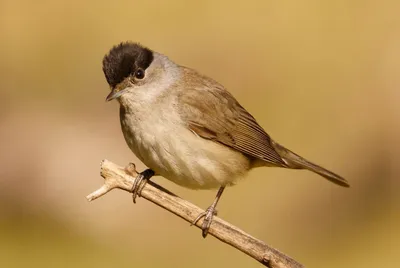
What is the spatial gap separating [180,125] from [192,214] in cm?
71

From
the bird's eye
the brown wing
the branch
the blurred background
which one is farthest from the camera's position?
the blurred background

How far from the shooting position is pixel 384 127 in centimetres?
1115

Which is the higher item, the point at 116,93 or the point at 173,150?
the point at 116,93

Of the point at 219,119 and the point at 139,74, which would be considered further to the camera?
the point at 219,119

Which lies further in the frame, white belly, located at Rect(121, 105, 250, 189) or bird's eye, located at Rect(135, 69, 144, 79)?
bird's eye, located at Rect(135, 69, 144, 79)

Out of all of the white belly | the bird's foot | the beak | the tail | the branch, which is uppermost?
the tail

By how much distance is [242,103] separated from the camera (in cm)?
1173

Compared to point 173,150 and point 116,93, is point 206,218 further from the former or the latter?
point 116,93

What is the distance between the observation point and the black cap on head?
20.6 ft

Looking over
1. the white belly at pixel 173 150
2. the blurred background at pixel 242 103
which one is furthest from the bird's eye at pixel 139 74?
the blurred background at pixel 242 103

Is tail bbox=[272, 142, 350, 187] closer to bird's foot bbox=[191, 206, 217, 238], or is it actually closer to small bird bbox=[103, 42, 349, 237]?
small bird bbox=[103, 42, 349, 237]

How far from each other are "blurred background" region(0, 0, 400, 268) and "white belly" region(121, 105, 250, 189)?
2.92 meters

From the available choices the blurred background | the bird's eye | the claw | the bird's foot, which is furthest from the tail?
the blurred background

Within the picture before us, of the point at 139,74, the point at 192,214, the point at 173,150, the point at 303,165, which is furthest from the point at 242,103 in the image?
the point at 192,214
